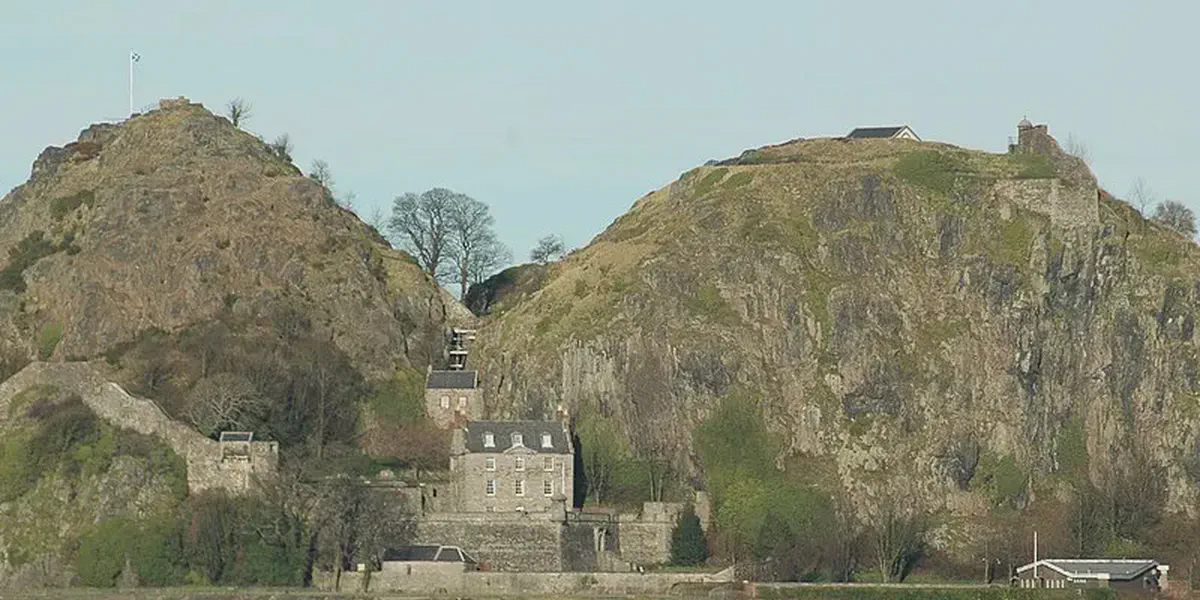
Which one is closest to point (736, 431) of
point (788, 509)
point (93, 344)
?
A: point (788, 509)

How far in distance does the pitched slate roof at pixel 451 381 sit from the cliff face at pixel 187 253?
286 centimetres

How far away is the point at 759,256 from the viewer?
145 meters

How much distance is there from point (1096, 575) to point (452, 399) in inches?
1336

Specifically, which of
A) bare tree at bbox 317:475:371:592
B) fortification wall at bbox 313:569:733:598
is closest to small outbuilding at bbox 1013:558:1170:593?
fortification wall at bbox 313:569:733:598

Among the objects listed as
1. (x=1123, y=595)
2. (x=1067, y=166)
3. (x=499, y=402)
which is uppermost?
(x=1067, y=166)

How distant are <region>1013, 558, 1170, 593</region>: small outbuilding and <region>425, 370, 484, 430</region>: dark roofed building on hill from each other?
29003mm

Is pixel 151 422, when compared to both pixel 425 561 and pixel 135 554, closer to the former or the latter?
pixel 135 554

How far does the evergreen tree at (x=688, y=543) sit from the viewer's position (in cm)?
12912

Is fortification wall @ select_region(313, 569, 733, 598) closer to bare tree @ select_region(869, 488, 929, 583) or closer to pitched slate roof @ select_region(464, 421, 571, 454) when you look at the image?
bare tree @ select_region(869, 488, 929, 583)

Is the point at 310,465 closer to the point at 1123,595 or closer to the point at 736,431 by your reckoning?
the point at 736,431

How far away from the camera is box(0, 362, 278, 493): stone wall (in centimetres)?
12719

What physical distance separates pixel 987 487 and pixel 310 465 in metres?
31.2

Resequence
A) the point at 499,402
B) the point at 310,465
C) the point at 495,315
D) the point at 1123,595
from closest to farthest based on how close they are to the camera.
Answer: the point at 1123,595
the point at 310,465
the point at 499,402
the point at 495,315

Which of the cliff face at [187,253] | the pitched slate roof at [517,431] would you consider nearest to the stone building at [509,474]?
the pitched slate roof at [517,431]
